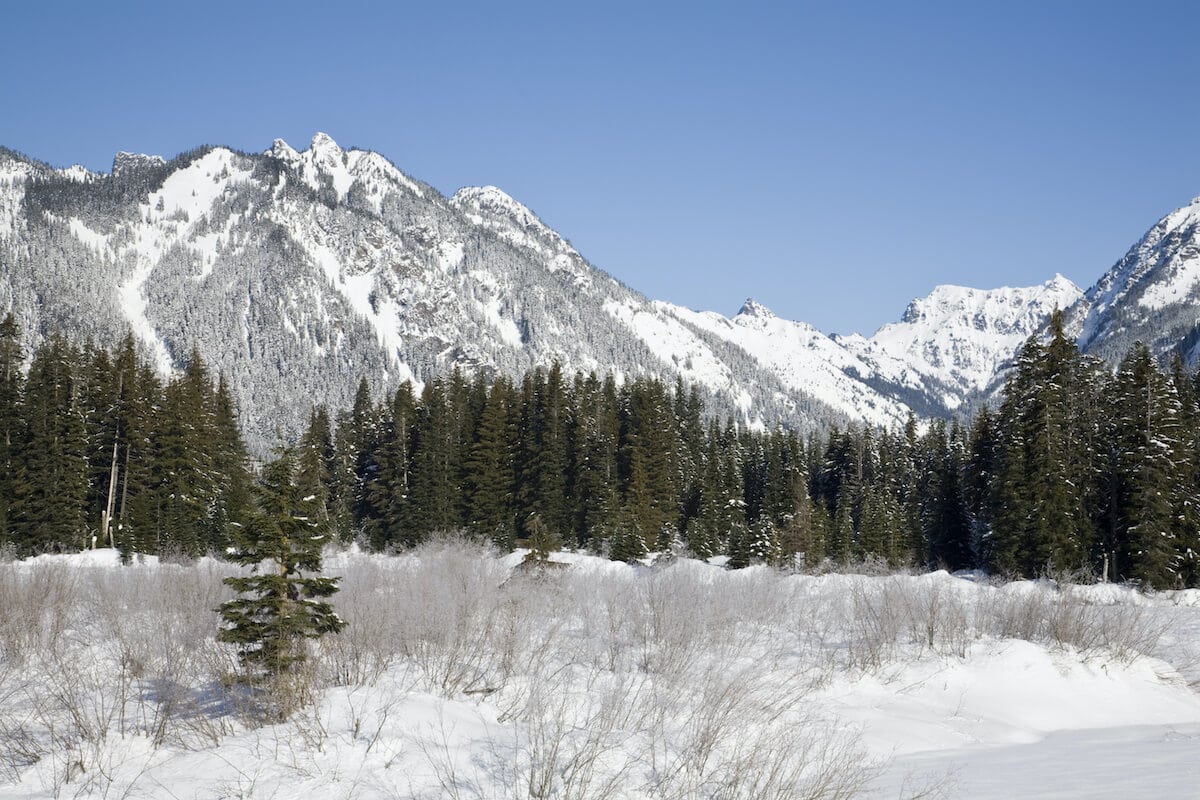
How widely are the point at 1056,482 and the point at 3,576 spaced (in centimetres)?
3861

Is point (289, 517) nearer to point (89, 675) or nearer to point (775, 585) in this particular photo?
point (89, 675)

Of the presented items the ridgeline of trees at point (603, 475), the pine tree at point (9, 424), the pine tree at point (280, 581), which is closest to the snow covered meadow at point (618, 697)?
the pine tree at point (280, 581)

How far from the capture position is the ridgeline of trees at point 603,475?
39.2m

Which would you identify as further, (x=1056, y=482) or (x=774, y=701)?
(x=1056, y=482)

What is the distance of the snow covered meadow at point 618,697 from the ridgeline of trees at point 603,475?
17.4m

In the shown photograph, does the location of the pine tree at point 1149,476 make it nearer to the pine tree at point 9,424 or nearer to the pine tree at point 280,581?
the pine tree at point 280,581

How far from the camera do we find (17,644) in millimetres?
14984

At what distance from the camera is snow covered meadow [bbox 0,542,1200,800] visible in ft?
26.1

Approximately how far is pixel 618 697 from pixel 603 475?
48714 millimetres

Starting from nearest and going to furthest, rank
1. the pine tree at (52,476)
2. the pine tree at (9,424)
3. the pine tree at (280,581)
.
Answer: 1. the pine tree at (280,581)
2. the pine tree at (9,424)
3. the pine tree at (52,476)

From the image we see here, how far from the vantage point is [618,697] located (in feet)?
33.4

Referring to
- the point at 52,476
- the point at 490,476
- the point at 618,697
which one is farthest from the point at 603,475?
the point at 618,697

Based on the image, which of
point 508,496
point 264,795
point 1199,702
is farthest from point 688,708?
point 508,496

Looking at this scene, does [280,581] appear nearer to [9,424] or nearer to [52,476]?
[52,476]
